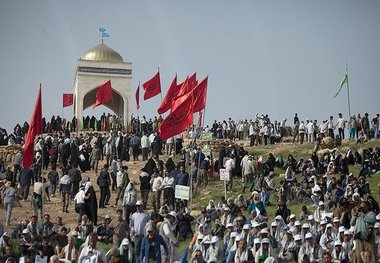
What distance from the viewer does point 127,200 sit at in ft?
64.6

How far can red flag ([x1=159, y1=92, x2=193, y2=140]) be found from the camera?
2252 centimetres

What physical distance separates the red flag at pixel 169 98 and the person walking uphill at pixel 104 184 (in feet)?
18.5

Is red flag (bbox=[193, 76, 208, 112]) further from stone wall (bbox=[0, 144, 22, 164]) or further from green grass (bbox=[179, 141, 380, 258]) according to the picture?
stone wall (bbox=[0, 144, 22, 164])

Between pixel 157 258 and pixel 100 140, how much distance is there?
1596 centimetres

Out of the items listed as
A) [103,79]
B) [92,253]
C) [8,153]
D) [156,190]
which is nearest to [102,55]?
[103,79]

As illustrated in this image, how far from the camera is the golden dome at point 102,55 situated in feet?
154

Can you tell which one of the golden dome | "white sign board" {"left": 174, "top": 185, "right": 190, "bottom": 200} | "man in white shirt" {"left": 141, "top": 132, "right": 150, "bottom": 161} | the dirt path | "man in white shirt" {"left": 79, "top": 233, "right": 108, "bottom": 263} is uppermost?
the golden dome

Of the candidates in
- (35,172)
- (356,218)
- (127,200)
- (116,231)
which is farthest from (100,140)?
(356,218)

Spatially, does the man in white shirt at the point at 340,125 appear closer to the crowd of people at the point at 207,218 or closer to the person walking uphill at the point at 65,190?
the crowd of people at the point at 207,218

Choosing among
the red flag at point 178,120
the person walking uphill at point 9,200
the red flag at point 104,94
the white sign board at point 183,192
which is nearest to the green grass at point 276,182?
the white sign board at point 183,192

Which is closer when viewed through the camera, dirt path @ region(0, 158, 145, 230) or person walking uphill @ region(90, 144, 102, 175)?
dirt path @ region(0, 158, 145, 230)

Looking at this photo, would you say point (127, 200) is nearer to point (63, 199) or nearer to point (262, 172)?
point (63, 199)

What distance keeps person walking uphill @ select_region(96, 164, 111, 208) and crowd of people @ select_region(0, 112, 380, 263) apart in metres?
0.03

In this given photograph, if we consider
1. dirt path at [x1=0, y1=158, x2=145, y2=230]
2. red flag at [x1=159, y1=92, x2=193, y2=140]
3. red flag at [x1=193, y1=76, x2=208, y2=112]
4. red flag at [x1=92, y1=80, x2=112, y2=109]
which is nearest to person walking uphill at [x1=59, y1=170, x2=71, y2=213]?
dirt path at [x1=0, y1=158, x2=145, y2=230]
